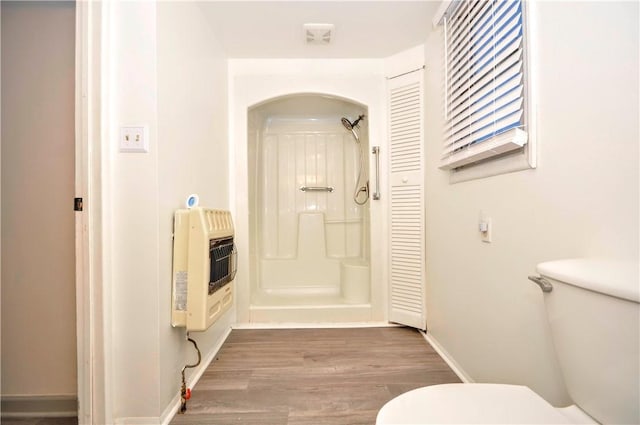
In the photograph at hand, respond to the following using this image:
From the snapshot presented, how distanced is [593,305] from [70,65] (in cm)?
209

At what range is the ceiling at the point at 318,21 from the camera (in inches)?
64.1

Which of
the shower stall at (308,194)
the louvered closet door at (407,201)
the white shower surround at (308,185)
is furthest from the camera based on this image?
the white shower surround at (308,185)

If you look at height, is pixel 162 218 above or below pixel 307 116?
below

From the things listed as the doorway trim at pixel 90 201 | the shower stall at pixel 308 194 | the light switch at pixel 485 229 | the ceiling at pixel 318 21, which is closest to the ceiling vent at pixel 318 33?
the ceiling at pixel 318 21

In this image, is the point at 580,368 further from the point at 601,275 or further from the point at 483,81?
the point at 483,81

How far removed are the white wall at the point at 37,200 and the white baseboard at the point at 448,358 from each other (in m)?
1.92

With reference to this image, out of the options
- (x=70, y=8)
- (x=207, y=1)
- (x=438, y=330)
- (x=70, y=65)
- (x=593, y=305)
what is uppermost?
(x=207, y=1)

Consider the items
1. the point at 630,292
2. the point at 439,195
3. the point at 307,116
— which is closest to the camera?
the point at 630,292

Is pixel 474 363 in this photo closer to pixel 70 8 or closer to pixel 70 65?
pixel 70 65

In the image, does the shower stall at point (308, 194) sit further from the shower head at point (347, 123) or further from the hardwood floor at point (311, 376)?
the hardwood floor at point (311, 376)

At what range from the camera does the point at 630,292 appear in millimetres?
534

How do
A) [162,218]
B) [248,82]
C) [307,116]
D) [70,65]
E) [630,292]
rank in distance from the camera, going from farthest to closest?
[307,116] < [248,82] < [70,65] < [162,218] < [630,292]

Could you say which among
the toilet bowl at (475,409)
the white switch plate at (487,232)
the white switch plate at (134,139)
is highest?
the white switch plate at (134,139)

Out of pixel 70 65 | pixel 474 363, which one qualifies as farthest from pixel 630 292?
pixel 70 65
